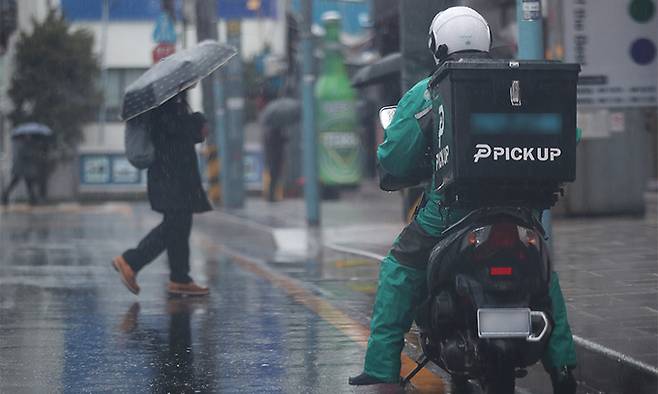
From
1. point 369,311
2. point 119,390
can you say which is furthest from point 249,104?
point 119,390

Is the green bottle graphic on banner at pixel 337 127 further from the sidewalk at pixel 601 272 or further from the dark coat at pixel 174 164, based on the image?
the dark coat at pixel 174 164

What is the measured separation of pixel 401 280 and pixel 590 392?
52.2 inches

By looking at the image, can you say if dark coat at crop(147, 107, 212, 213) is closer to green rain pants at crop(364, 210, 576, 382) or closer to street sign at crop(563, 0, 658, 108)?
street sign at crop(563, 0, 658, 108)

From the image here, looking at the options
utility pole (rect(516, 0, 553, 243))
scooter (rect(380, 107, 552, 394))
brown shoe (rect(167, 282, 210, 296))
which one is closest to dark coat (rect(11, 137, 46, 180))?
brown shoe (rect(167, 282, 210, 296))

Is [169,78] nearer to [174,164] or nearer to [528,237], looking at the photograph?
[174,164]

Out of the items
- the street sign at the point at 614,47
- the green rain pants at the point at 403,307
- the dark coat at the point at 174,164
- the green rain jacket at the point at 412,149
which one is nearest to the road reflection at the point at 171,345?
the dark coat at the point at 174,164

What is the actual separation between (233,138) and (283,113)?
2320 millimetres

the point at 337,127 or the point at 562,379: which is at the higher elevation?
the point at 337,127

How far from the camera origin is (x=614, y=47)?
9.48 metres

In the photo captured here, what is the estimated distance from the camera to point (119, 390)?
670 cm

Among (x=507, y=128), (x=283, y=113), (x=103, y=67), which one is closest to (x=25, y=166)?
(x=283, y=113)

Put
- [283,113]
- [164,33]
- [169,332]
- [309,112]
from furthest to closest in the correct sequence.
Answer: [283,113], [164,33], [309,112], [169,332]

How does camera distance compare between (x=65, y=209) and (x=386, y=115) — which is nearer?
(x=386, y=115)

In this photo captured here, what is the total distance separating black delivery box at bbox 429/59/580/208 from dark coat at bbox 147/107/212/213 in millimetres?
5294
